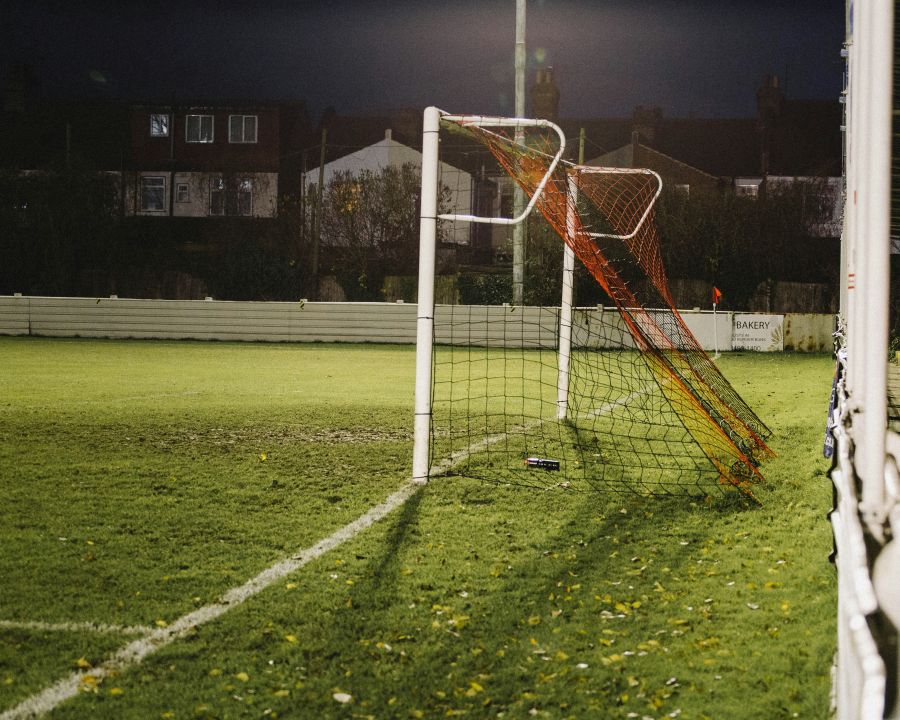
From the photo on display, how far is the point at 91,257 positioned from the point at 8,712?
3431 cm

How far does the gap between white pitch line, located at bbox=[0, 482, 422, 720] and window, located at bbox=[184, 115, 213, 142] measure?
132ft

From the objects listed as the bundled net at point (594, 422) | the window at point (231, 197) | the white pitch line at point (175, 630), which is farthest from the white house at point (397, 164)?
the white pitch line at point (175, 630)

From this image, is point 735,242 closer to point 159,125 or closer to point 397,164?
point 397,164

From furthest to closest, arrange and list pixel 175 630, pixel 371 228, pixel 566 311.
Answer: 1. pixel 371 228
2. pixel 566 311
3. pixel 175 630

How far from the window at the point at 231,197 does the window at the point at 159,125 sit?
11.4 feet

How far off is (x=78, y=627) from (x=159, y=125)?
4319cm

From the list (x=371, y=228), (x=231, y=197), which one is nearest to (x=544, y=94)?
(x=231, y=197)

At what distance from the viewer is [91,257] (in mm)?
34969

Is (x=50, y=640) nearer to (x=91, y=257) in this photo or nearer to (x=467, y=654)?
(x=467, y=654)

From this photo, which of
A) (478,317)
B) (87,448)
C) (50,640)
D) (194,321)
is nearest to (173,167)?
(194,321)

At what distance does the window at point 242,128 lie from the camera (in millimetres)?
43031

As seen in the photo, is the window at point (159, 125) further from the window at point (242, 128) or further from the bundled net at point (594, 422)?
the bundled net at point (594, 422)

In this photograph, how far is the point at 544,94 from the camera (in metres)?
47.9

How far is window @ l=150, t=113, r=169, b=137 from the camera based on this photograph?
1716 inches
